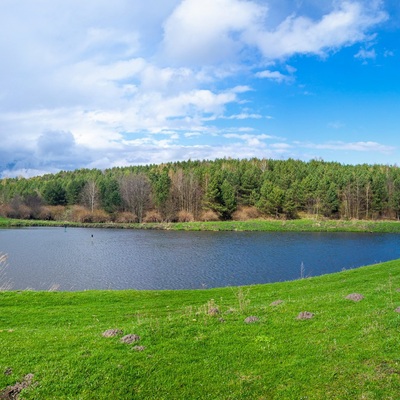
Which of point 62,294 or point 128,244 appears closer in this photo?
point 62,294

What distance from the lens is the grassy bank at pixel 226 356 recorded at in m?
9.16

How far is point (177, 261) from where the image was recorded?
144 feet

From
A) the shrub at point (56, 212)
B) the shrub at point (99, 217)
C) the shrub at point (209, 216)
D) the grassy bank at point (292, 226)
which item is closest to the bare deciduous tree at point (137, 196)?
the shrub at point (99, 217)

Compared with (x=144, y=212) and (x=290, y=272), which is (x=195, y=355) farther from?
(x=144, y=212)

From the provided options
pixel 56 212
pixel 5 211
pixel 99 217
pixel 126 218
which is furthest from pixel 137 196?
pixel 5 211

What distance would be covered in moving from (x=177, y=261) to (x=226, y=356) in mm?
33587

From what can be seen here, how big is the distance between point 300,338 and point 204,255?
122 ft

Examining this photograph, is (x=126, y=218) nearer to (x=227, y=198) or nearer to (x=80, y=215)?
(x=80, y=215)

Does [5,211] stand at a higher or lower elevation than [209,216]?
higher

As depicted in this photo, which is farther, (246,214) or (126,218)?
(126,218)

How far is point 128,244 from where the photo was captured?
204ft

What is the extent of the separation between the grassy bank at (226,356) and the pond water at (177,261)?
18.1 metres

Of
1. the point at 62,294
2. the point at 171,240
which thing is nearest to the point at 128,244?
the point at 171,240

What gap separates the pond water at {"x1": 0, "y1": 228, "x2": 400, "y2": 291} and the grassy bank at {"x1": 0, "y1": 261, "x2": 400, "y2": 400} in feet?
59.5
